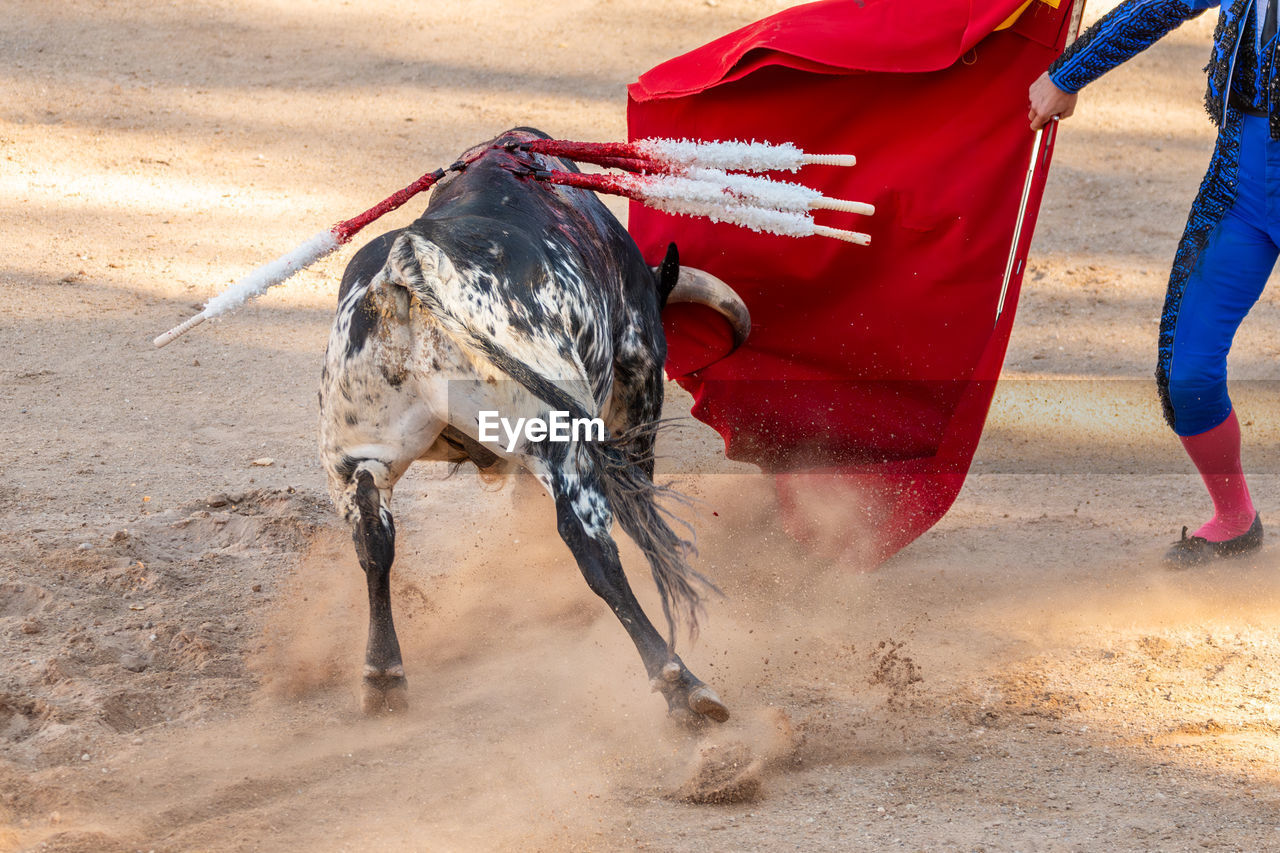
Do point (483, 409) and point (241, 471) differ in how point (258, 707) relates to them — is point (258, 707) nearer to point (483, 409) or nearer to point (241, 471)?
point (483, 409)

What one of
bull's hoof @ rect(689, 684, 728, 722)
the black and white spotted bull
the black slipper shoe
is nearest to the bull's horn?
the black and white spotted bull

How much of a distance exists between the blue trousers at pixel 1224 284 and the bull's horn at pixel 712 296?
1.32 m

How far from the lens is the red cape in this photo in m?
3.89

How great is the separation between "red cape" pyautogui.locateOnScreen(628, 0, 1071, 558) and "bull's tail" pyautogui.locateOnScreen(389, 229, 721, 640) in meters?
1.22

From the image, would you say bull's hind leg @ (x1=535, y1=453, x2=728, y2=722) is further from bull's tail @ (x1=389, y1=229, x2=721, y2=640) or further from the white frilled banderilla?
the white frilled banderilla

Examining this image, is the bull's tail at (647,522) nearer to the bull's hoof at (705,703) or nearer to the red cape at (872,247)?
the bull's hoof at (705,703)

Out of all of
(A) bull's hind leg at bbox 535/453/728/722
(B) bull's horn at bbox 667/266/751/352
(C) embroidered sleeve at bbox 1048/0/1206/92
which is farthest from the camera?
(B) bull's horn at bbox 667/266/751/352

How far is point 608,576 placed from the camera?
9.58 feet

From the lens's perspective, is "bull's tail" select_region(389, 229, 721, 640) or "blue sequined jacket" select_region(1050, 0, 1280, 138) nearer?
"bull's tail" select_region(389, 229, 721, 640)

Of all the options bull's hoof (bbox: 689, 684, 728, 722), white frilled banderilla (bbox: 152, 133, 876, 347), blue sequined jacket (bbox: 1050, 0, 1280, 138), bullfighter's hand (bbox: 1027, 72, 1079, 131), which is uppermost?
blue sequined jacket (bbox: 1050, 0, 1280, 138)

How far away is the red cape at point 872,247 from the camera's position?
3895 mm

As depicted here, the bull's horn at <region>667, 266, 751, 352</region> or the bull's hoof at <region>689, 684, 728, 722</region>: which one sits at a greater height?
the bull's horn at <region>667, 266, 751, 352</region>

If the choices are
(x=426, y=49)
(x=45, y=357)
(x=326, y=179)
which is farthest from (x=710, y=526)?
(x=426, y=49)

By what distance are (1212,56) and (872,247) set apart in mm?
1099
